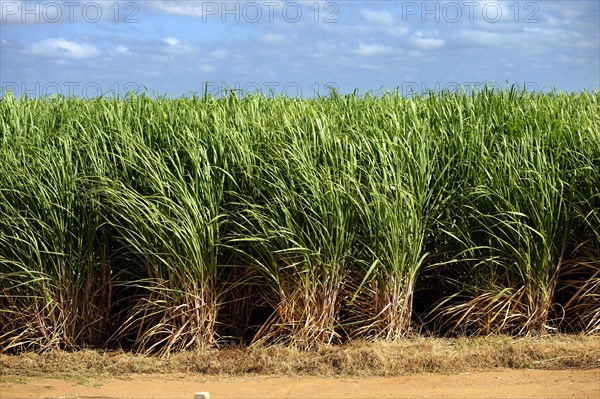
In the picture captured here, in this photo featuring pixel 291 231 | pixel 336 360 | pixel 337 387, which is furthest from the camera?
pixel 291 231

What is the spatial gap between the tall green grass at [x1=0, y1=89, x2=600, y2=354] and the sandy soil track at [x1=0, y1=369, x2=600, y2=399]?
45cm

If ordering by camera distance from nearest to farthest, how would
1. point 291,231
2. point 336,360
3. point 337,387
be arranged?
1. point 337,387
2. point 336,360
3. point 291,231

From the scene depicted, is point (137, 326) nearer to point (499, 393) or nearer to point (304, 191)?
point (304, 191)

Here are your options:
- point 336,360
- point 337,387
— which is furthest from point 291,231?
point 337,387

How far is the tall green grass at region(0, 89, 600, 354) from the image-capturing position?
528 cm

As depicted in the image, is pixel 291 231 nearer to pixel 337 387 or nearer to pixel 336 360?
pixel 336 360

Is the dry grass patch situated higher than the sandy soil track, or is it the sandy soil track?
the dry grass patch

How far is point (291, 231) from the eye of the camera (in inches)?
205

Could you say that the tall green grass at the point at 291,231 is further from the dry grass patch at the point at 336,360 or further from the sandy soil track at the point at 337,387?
the sandy soil track at the point at 337,387

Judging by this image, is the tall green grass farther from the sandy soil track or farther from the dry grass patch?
the sandy soil track

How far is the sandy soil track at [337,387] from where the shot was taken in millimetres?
4629

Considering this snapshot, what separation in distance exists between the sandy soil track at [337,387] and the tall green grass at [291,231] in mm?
451

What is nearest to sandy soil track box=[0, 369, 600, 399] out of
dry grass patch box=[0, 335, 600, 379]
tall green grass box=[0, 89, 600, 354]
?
dry grass patch box=[0, 335, 600, 379]

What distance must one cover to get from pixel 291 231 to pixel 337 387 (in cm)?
102
